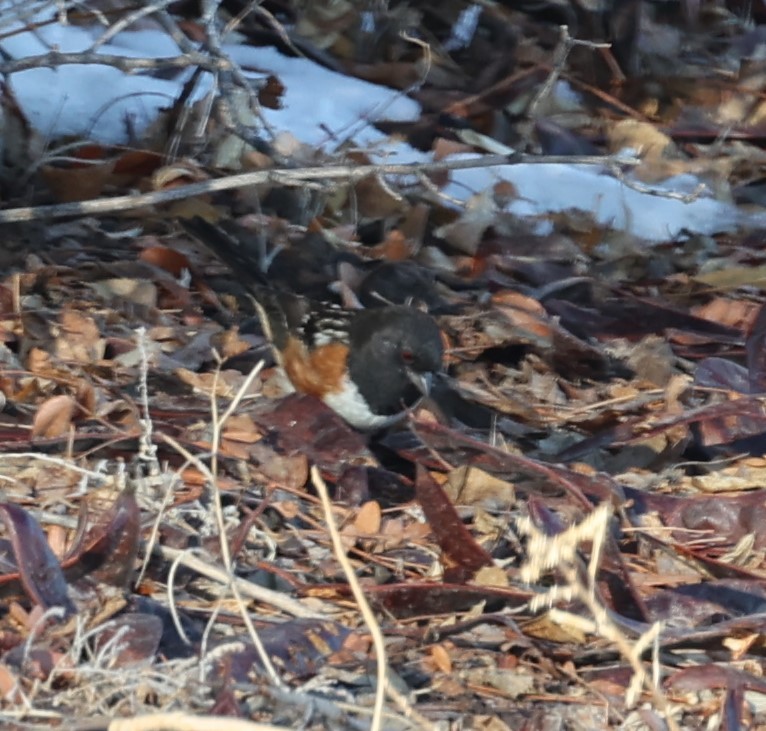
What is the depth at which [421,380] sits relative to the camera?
3.60 meters

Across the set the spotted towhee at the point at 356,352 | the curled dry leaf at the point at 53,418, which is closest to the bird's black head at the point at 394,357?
the spotted towhee at the point at 356,352

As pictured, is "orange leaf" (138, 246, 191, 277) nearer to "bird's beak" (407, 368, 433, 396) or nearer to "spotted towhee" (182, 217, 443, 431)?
"spotted towhee" (182, 217, 443, 431)

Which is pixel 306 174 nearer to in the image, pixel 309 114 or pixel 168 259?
pixel 168 259

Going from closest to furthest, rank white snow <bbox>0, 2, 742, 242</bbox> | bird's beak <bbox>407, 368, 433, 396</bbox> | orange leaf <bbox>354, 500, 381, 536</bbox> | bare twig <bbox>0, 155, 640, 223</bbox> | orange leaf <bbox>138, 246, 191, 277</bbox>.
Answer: orange leaf <bbox>354, 500, 381, 536</bbox>
bare twig <bbox>0, 155, 640, 223</bbox>
bird's beak <bbox>407, 368, 433, 396</bbox>
orange leaf <bbox>138, 246, 191, 277</bbox>
white snow <bbox>0, 2, 742, 242</bbox>

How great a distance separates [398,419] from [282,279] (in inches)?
34.6

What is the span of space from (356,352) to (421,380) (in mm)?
245

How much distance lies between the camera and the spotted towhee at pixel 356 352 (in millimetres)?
3621

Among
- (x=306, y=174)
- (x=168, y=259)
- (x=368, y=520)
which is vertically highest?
(x=306, y=174)

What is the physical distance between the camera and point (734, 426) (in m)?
3.39

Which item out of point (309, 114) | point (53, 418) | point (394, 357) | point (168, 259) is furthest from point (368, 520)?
point (309, 114)

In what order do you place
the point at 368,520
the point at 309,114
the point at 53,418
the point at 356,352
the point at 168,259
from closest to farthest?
1. the point at 368,520
2. the point at 53,418
3. the point at 356,352
4. the point at 168,259
5. the point at 309,114

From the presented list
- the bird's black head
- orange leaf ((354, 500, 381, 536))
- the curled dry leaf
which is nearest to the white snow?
the bird's black head

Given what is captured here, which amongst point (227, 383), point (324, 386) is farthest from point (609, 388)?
point (227, 383)

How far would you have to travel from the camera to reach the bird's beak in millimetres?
3590
